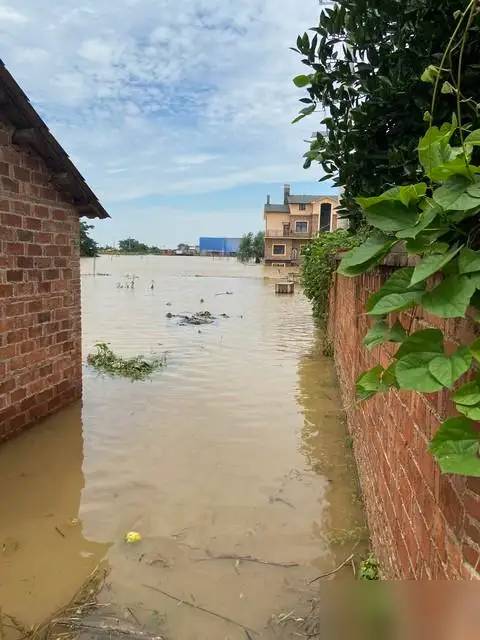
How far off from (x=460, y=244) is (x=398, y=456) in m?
1.66

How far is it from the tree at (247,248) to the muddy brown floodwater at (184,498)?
2900 inches

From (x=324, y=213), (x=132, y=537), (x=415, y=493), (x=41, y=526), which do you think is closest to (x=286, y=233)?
(x=324, y=213)

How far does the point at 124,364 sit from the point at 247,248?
242ft

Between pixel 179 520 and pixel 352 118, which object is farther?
pixel 179 520

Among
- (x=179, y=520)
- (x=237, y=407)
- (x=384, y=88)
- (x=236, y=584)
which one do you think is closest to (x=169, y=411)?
(x=237, y=407)

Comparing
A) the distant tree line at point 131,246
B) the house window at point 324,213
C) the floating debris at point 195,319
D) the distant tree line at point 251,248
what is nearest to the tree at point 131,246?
the distant tree line at point 131,246

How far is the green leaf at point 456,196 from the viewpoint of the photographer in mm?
1211

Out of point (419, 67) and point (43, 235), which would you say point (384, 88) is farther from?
point (43, 235)

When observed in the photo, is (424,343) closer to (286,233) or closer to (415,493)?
(415,493)

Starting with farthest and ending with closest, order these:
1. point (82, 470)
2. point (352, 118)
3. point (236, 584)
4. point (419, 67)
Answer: point (82, 470) → point (236, 584) → point (352, 118) → point (419, 67)

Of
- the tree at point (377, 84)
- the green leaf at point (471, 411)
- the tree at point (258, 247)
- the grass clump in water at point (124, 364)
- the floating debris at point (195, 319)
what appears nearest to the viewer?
the green leaf at point (471, 411)

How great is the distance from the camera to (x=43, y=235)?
6.36m

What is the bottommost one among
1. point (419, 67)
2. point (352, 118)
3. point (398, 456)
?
point (398, 456)

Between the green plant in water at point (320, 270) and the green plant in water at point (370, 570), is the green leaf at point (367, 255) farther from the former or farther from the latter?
the green plant in water at point (320, 270)
